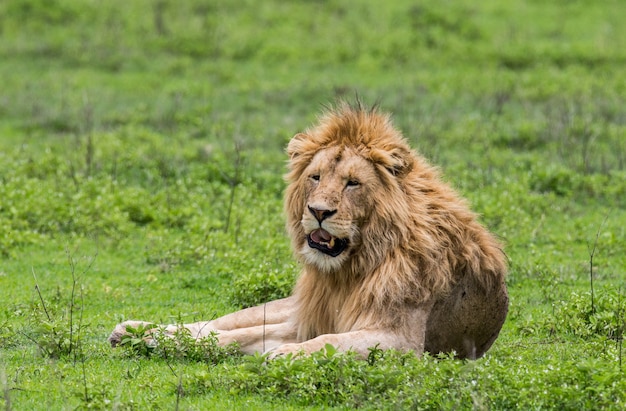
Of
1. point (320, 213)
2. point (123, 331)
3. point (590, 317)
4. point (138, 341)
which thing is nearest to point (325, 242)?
point (320, 213)

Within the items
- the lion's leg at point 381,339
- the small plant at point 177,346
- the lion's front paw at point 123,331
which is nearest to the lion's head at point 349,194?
the lion's leg at point 381,339

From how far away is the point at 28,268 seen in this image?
9625mm

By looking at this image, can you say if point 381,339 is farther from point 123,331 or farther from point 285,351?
point 123,331

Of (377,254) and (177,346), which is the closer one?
(377,254)

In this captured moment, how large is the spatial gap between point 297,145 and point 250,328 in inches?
48.7

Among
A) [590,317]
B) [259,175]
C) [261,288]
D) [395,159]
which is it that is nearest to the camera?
[395,159]

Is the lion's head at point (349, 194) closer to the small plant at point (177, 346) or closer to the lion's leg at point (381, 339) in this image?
the lion's leg at point (381, 339)

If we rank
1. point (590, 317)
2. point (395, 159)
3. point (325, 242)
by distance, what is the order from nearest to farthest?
1. point (325, 242)
2. point (395, 159)
3. point (590, 317)

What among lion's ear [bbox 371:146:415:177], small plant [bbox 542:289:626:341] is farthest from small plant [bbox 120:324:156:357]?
small plant [bbox 542:289:626:341]

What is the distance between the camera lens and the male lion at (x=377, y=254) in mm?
6496

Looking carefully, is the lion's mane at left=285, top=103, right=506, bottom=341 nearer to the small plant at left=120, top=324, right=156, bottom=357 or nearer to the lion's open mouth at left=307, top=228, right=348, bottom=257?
the lion's open mouth at left=307, top=228, right=348, bottom=257

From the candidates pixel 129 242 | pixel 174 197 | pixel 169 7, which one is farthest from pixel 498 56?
pixel 129 242

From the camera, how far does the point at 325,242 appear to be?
21.5 ft

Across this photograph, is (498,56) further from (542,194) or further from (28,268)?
(28,268)
